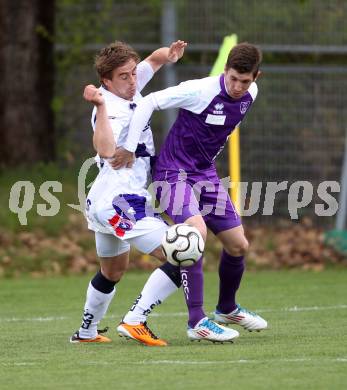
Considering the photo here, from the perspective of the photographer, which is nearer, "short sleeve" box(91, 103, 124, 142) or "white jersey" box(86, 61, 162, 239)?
"white jersey" box(86, 61, 162, 239)

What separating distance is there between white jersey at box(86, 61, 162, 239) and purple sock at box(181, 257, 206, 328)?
1.39 ft

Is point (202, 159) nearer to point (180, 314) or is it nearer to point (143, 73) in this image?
point (143, 73)

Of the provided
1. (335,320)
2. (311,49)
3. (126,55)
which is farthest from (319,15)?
(126,55)

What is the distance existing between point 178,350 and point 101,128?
143cm

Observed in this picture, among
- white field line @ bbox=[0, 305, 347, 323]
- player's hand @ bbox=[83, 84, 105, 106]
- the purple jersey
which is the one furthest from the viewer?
white field line @ bbox=[0, 305, 347, 323]

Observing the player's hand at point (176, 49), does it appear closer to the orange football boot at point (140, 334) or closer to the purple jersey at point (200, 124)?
the purple jersey at point (200, 124)

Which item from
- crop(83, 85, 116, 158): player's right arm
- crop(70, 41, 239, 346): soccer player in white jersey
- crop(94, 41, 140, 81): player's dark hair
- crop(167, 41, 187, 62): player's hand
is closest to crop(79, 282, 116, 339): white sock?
crop(70, 41, 239, 346): soccer player in white jersey

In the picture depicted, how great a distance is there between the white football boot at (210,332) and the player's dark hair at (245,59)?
160 cm

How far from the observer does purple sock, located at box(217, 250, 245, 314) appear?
8.09 m

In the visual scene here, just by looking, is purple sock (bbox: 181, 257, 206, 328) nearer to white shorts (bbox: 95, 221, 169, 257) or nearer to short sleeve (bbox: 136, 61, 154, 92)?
white shorts (bbox: 95, 221, 169, 257)

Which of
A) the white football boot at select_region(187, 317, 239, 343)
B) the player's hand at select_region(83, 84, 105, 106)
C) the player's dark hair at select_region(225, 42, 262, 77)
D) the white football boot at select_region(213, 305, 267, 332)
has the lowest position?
the white football boot at select_region(213, 305, 267, 332)

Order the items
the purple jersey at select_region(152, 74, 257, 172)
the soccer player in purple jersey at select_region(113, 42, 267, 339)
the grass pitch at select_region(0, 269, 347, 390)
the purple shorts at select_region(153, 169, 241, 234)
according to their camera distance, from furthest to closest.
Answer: the purple jersey at select_region(152, 74, 257, 172) → the purple shorts at select_region(153, 169, 241, 234) → the soccer player in purple jersey at select_region(113, 42, 267, 339) → the grass pitch at select_region(0, 269, 347, 390)

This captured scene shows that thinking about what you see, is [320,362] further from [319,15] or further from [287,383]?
[319,15]

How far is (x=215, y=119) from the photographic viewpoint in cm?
784
